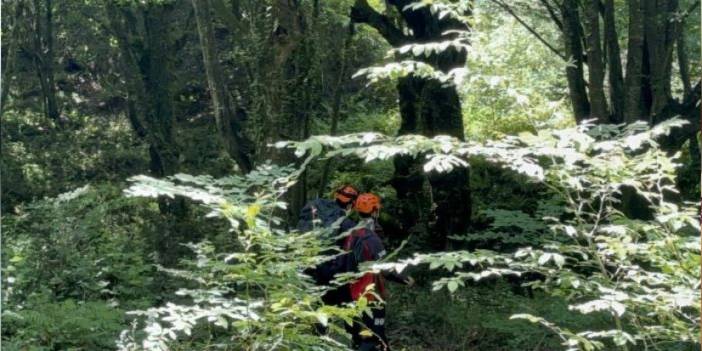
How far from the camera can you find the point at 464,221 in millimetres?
13117

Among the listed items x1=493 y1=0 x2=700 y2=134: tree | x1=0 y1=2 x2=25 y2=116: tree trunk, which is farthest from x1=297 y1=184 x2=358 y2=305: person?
x1=0 y1=2 x2=25 y2=116: tree trunk

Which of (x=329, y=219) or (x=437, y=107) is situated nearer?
(x=329, y=219)

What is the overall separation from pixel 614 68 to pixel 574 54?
94 cm

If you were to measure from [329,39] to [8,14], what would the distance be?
8.82 meters

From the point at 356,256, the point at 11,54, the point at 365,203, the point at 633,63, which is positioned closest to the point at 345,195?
the point at 365,203

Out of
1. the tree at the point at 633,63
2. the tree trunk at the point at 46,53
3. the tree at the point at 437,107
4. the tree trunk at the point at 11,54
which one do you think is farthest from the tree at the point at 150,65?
the tree at the point at 633,63

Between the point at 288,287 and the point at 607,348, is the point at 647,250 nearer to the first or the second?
the point at 288,287

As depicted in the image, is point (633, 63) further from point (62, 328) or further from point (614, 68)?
point (62, 328)

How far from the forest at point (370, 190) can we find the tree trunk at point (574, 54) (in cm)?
5

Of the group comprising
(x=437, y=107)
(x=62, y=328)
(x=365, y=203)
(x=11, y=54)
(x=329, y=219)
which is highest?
(x=11, y=54)

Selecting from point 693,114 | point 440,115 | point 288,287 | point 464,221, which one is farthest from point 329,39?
point 288,287

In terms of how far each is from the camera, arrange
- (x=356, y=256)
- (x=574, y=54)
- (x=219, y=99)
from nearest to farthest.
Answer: (x=356, y=256)
(x=574, y=54)
(x=219, y=99)

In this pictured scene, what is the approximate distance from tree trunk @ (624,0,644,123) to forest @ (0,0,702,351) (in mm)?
24

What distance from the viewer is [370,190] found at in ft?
48.6
